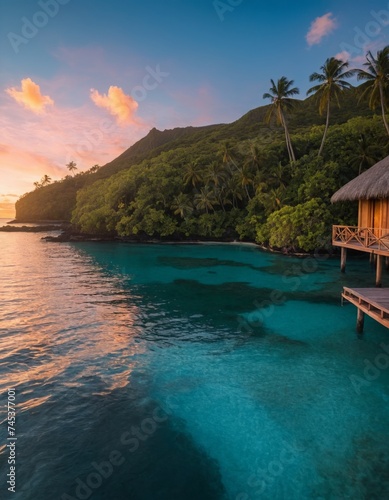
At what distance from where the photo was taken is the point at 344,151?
4025 cm

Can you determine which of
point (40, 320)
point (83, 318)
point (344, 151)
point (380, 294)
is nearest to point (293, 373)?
point (380, 294)

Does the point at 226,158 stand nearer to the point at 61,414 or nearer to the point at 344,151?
the point at 344,151

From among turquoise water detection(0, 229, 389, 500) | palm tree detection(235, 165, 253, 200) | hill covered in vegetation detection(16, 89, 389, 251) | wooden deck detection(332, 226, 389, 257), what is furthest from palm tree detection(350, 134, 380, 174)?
turquoise water detection(0, 229, 389, 500)

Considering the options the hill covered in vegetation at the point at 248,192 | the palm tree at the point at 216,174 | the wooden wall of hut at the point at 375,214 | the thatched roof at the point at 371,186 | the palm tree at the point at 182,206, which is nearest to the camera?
the thatched roof at the point at 371,186

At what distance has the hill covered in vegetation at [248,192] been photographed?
35875mm

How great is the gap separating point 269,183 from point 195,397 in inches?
1556

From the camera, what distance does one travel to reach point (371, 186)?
64.0 ft

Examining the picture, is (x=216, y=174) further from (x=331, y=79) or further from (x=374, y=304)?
(x=374, y=304)

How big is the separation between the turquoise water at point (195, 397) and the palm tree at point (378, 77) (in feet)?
77.2

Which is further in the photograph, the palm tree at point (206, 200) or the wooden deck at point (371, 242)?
the palm tree at point (206, 200)

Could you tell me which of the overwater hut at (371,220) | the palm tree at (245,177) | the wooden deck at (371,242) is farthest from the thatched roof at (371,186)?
the palm tree at (245,177)

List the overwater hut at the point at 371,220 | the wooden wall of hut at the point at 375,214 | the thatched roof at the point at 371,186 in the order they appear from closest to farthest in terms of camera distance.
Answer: the overwater hut at the point at 371,220
the thatched roof at the point at 371,186
the wooden wall of hut at the point at 375,214

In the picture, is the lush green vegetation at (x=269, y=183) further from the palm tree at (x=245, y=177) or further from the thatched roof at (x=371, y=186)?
the thatched roof at (x=371, y=186)

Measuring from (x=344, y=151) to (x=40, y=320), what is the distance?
38.7 meters
